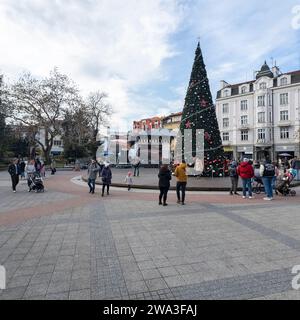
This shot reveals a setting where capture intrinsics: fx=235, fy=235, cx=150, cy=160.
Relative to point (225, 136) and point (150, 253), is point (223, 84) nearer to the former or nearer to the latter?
point (225, 136)

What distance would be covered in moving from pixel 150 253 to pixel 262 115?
4794cm

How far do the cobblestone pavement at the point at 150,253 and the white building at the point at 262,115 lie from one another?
1565 inches

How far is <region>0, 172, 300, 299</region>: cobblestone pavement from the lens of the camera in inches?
123

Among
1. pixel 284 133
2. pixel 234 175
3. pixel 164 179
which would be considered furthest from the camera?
pixel 284 133

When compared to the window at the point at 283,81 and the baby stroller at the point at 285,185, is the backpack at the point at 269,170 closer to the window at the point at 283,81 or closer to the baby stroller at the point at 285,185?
the baby stroller at the point at 285,185

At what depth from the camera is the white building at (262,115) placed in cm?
4294

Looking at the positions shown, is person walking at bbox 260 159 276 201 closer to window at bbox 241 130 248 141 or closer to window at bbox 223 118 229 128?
window at bbox 241 130 248 141

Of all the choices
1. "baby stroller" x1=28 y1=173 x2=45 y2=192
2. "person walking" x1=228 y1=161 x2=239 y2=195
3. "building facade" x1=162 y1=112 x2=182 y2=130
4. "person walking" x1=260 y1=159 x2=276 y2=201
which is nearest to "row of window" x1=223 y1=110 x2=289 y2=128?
"building facade" x1=162 y1=112 x2=182 y2=130

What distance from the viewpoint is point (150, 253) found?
14.3 ft

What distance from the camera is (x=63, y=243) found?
491cm

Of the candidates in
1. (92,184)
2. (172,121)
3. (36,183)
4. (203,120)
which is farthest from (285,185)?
(172,121)

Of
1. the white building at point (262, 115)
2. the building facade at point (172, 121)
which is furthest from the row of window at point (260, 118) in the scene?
the building facade at point (172, 121)
